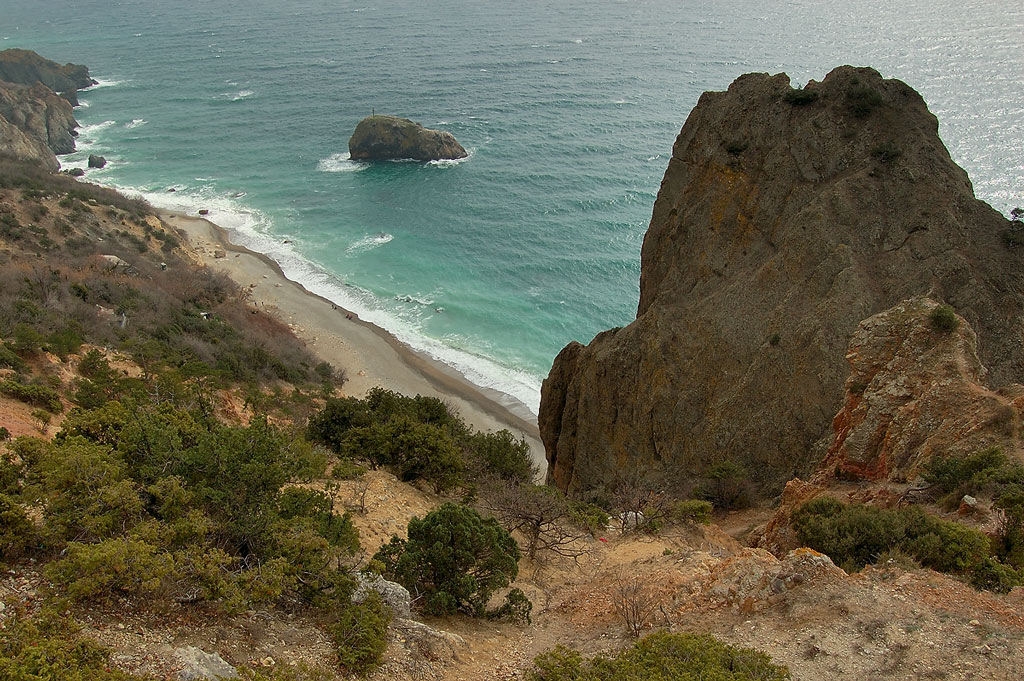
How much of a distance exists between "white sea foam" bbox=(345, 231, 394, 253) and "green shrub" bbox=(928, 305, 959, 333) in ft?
174

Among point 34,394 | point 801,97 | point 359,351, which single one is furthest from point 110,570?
point 359,351

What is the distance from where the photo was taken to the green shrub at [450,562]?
1410 centimetres

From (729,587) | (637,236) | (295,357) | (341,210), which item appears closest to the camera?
(729,587)

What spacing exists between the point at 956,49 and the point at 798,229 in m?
97.9

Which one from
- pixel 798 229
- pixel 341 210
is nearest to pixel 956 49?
pixel 341 210

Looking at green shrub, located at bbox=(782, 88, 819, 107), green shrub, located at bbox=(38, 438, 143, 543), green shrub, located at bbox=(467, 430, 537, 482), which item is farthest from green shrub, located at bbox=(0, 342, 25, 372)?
green shrub, located at bbox=(782, 88, 819, 107)

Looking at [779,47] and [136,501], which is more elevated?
[779,47]

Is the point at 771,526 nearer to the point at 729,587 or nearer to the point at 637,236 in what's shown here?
the point at 729,587

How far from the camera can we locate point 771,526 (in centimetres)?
1803

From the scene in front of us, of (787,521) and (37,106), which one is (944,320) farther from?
(37,106)

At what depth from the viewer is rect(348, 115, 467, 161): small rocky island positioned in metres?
82.2

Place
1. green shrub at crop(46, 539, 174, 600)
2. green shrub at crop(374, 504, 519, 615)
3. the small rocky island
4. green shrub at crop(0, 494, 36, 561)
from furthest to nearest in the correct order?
the small rocky island, green shrub at crop(374, 504, 519, 615), green shrub at crop(0, 494, 36, 561), green shrub at crop(46, 539, 174, 600)

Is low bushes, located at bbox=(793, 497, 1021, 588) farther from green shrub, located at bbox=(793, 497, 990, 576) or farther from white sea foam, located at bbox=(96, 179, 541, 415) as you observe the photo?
white sea foam, located at bbox=(96, 179, 541, 415)

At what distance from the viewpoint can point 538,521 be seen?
61.9 ft
